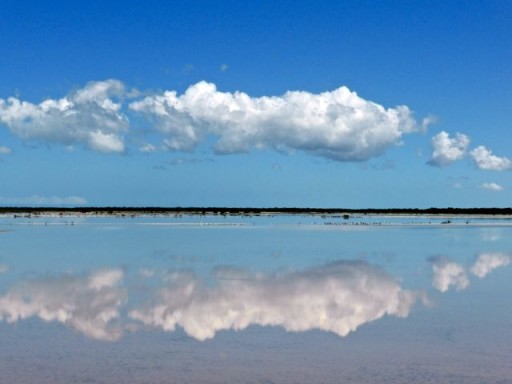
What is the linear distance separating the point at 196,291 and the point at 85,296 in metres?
2.97

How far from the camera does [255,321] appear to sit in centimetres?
1443

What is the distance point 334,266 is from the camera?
26.0 m

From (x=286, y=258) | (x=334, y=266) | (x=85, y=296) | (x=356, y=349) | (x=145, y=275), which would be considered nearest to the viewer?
(x=356, y=349)

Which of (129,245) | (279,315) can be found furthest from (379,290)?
(129,245)

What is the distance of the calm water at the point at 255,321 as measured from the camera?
10.4 metres

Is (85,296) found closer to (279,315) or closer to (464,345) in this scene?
(279,315)

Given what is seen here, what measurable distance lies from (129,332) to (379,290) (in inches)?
330

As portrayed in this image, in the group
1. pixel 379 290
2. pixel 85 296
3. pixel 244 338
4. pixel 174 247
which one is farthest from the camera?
pixel 174 247

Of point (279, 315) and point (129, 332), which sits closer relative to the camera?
point (129, 332)

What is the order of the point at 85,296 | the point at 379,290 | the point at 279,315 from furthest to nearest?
the point at 379,290 < the point at 85,296 < the point at 279,315

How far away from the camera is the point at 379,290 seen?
62.7ft

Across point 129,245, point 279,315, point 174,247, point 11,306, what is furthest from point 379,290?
point 129,245

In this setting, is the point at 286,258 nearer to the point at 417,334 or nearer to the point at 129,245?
the point at 129,245

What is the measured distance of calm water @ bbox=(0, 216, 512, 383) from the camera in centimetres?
1039
